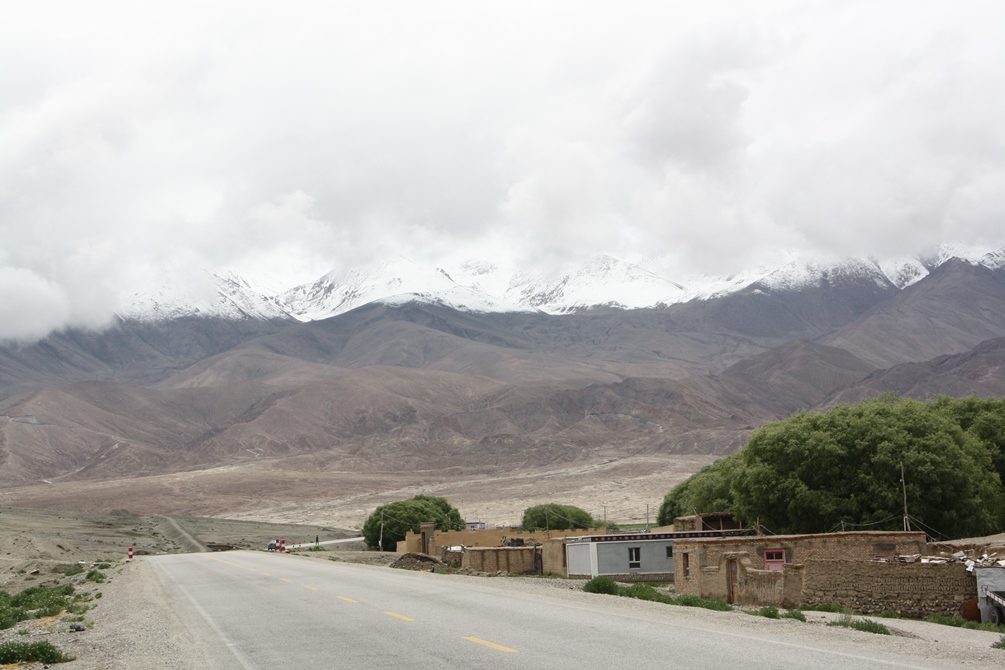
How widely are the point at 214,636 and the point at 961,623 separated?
1850 centimetres

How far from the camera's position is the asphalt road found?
1353 cm

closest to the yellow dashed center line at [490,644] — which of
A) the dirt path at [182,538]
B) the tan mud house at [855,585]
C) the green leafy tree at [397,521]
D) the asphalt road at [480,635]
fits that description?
the asphalt road at [480,635]

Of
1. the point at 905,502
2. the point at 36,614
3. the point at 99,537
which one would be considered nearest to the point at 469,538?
the point at 905,502

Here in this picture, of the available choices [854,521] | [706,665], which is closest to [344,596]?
[706,665]

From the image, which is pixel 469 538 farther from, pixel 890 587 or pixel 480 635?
pixel 480 635

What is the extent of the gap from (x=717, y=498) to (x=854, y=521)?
17.8m

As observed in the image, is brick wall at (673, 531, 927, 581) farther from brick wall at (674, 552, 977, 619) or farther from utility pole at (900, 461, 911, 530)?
utility pole at (900, 461, 911, 530)

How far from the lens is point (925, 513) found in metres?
47.0

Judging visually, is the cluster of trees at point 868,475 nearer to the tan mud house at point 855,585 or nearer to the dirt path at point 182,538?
the tan mud house at point 855,585

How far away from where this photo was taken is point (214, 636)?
58.6ft

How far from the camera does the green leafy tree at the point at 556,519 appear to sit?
336 ft

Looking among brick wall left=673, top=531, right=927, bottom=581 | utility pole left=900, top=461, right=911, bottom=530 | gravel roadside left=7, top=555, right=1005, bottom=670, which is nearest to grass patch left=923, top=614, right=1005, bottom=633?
gravel roadside left=7, top=555, right=1005, bottom=670

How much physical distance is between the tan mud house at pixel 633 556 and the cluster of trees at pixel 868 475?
3.14m

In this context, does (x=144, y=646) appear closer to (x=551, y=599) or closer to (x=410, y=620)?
(x=410, y=620)
